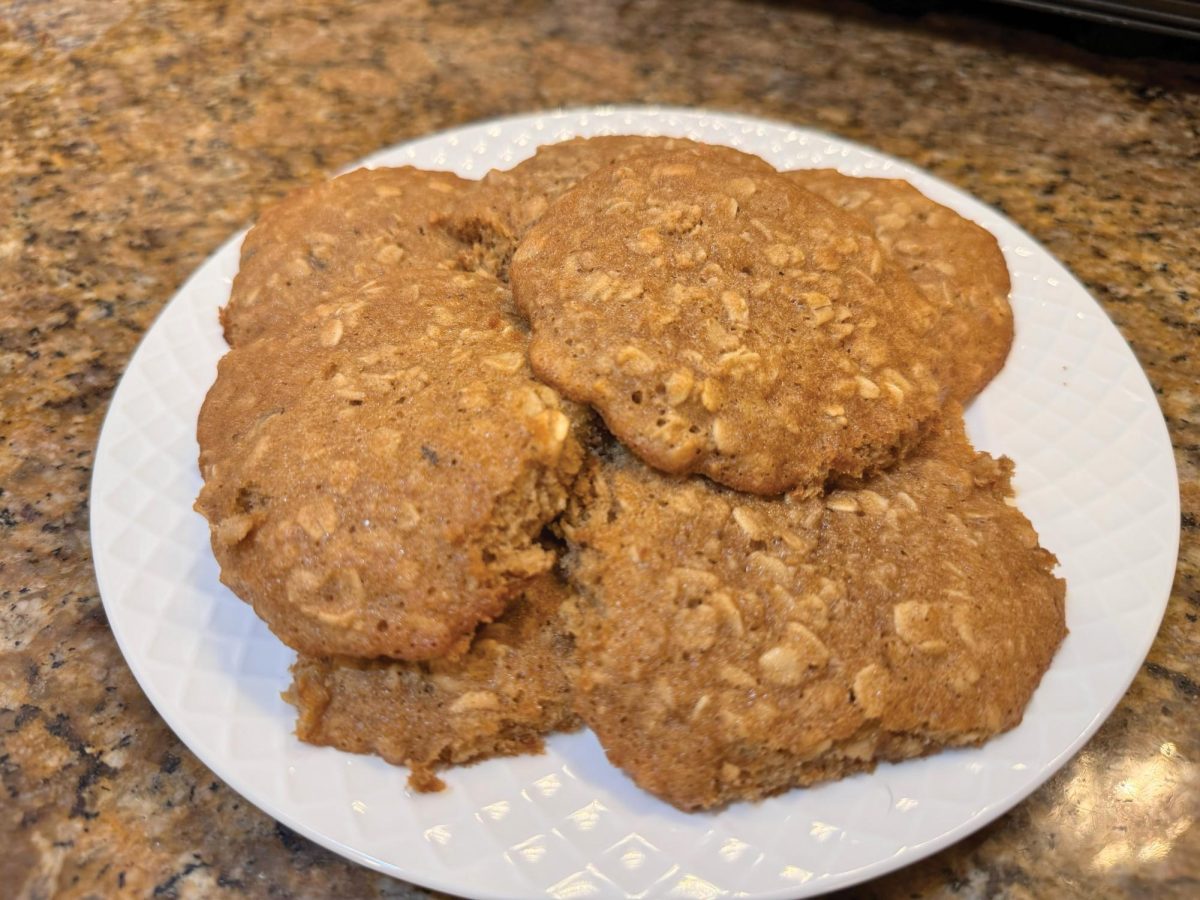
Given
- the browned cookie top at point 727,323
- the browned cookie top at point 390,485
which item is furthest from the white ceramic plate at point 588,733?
the browned cookie top at point 727,323

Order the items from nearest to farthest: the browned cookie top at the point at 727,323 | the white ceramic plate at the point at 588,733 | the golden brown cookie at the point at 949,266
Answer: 1. the white ceramic plate at the point at 588,733
2. the browned cookie top at the point at 727,323
3. the golden brown cookie at the point at 949,266

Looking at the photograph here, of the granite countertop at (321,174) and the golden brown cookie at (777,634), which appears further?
the granite countertop at (321,174)

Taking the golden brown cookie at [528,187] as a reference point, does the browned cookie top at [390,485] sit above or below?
below

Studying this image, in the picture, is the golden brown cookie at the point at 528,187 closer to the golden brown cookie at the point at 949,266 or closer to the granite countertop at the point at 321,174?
the golden brown cookie at the point at 949,266

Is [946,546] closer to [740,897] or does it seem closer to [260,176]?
[740,897]

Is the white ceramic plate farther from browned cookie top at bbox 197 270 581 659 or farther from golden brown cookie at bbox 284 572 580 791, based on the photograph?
browned cookie top at bbox 197 270 581 659
